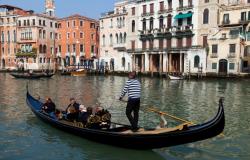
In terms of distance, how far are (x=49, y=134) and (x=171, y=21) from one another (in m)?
29.1

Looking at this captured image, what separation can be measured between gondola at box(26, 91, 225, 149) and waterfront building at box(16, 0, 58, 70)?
42670mm

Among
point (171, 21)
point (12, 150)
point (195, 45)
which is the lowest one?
point (12, 150)

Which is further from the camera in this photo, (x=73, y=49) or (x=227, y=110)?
(x=73, y=49)

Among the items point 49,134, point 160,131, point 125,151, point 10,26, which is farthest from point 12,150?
point 10,26

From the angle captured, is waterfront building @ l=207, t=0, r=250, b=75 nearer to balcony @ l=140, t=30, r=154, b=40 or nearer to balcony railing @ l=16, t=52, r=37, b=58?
balcony @ l=140, t=30, r=154, b=40

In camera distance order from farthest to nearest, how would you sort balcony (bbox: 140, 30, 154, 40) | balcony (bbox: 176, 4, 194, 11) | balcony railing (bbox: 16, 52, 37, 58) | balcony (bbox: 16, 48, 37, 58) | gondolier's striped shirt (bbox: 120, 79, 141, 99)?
balcony railing (bbox: 16, 52, 37, 58) < balcony (bbox: 16, 48, 37, 58) < balcony (bbox: 140, 30, 154, 40) < balcony (bbox: 176, 4, 194, 11) < gondolier's striped shirt (bbox: 120, 79, 141, 99)

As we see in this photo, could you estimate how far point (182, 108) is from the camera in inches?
501

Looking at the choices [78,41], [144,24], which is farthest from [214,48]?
[78,41]

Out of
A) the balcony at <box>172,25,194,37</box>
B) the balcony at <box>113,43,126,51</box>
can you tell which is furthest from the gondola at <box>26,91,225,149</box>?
the balcony at <box>113,43,126,51</box>

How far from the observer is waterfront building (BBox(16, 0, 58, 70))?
159 ft

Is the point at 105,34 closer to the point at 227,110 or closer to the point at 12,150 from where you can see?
the point at 227,110

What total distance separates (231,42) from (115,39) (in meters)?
16.6

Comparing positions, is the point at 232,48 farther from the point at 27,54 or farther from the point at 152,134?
the point at 27,54

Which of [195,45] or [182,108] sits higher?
[195,45]
